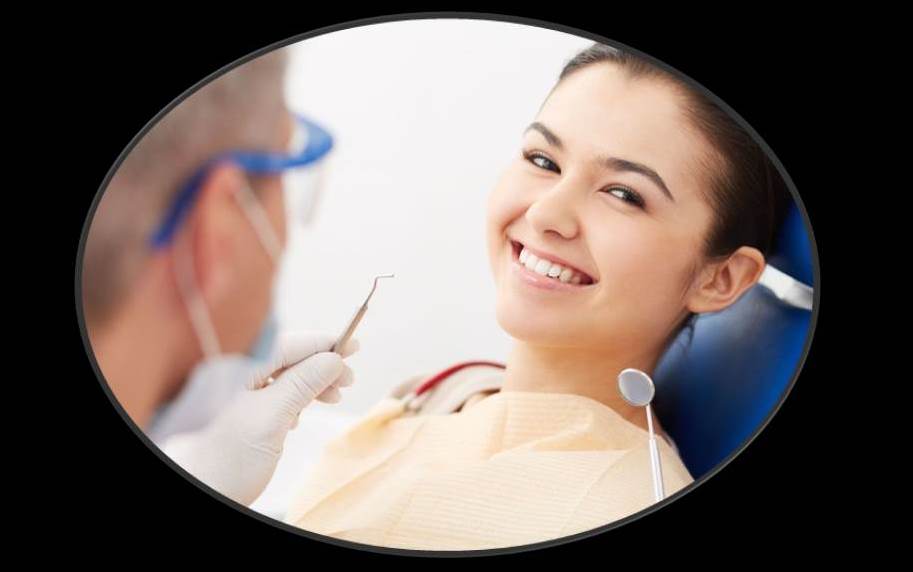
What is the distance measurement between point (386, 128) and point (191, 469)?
820mm

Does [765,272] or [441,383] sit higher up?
[765,272]

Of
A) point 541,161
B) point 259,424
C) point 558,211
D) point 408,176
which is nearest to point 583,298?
point 558,211

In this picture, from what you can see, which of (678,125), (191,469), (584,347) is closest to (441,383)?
(584,347)

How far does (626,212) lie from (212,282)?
86cm

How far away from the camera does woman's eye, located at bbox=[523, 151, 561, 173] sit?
2910 millimetres

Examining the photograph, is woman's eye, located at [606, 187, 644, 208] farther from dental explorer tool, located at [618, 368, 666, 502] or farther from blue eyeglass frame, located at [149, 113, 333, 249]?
blue eyeglass frame, located at [149, 113, 333, 249]

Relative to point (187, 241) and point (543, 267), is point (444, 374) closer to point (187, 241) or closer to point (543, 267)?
point (543, 267)

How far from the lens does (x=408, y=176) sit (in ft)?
9.83

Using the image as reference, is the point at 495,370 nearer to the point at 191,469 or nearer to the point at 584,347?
the point at 584,347

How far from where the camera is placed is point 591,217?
113 inches

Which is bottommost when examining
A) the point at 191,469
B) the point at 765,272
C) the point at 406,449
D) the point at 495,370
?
the point at 191,469

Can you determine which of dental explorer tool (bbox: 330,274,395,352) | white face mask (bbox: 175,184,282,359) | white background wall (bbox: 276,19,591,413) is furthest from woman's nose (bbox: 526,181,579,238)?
white face mask (bbox: 175,184,282,359)

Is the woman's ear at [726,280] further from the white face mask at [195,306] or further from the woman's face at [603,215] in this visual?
the white face mask at [195,306]

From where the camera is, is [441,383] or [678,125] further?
[441,383]
